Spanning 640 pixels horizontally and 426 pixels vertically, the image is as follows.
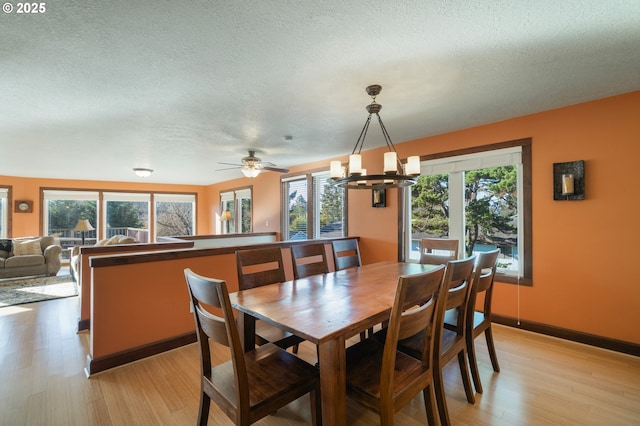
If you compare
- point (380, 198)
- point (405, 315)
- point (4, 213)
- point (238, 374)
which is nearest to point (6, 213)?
point (4, 213)

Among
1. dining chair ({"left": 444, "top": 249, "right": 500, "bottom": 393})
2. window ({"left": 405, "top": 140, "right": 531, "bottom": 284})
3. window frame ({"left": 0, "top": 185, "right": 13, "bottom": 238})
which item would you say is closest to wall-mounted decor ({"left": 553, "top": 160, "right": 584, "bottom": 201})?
window ({"left": 405, "top": 140, "right": 531, "bottom": 284})

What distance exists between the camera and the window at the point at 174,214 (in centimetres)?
853

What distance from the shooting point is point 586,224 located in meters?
2.78

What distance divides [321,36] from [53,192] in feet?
28.4

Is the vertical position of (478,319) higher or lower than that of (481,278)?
lower

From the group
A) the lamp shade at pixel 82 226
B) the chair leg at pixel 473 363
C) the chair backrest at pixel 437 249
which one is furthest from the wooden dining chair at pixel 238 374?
the lamp shade at pixel 82 226

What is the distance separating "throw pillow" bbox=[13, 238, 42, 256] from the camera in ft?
19.0

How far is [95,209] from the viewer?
768cm

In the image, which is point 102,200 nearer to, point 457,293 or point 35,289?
point 35,289

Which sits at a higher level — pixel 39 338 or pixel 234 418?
pixel 234 418

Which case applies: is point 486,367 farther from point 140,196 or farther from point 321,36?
point 140,196

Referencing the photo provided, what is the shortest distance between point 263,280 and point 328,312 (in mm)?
876

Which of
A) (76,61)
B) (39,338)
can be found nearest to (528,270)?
(76,61)

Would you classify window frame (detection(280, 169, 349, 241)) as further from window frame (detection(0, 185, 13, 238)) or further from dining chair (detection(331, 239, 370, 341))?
window frame (detection(0, 185, 13, 238))
